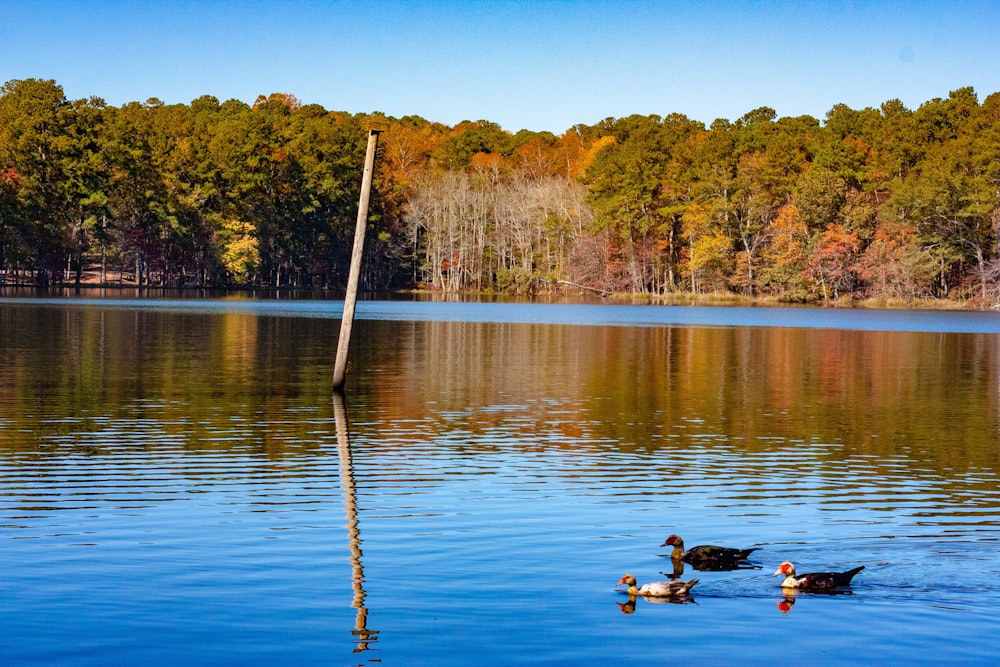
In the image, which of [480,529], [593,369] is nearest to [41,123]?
[593,369]

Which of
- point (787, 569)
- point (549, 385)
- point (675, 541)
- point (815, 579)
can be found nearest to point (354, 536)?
point (675, 541)

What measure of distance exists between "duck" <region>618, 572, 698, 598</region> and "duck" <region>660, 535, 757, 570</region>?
1.02 meters

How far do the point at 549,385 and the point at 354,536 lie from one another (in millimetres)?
19178

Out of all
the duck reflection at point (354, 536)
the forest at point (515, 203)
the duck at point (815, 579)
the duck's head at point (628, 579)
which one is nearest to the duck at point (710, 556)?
the duck at point (815, 579)

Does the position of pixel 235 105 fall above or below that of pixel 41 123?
above

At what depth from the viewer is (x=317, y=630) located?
10.1 m

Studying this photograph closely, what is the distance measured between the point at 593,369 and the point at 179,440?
19.0 m

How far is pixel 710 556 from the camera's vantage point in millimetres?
12289

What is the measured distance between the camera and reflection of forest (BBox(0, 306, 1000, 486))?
2292 cm

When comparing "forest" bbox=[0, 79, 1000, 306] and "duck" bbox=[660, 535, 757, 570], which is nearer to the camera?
"duck" bbox=[660, 535, 757, 570]

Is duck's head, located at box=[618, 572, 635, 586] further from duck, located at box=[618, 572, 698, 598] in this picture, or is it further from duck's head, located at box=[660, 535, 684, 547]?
duck's head, located at box=[660, 535, 684, 547]

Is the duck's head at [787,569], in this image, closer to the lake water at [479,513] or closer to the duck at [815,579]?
the duck at [815,579]

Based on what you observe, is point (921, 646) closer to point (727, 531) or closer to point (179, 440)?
point (727, 531)

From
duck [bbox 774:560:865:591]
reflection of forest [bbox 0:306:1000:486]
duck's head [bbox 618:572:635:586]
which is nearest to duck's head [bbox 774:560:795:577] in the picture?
duck [bbox 774:560:865:591]
